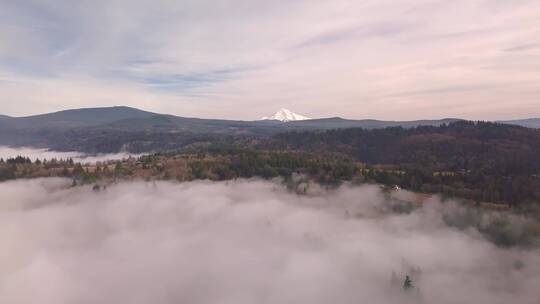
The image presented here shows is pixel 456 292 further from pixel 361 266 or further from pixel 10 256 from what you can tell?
pixel 10 256

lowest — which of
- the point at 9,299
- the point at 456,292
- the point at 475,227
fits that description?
the point at 9,299

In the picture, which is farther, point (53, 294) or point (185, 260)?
point (185, 260)

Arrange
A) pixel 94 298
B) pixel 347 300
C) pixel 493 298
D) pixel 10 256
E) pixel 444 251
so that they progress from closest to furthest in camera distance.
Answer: pixel 493 298 < pixel 347 300 < pixel 94 298 < pixel 444 251 < pixel 10 256

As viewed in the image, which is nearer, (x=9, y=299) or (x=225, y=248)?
(x=9, y=299)

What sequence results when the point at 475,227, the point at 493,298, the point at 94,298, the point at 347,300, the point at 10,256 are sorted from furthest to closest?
the point at 10,256
the point at 475,227
the point at 94,298
the point at 347,300
the point at 493,298

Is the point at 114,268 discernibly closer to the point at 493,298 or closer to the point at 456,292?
the point at 456,292

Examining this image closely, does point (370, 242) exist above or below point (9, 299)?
above

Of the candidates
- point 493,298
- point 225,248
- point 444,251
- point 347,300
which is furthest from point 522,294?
point 225,248

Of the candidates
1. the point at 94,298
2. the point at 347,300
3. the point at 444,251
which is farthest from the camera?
the point at 444,251

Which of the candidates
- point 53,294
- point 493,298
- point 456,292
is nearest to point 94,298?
point 53,294

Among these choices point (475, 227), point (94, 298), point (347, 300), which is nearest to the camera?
point (347, 300)
